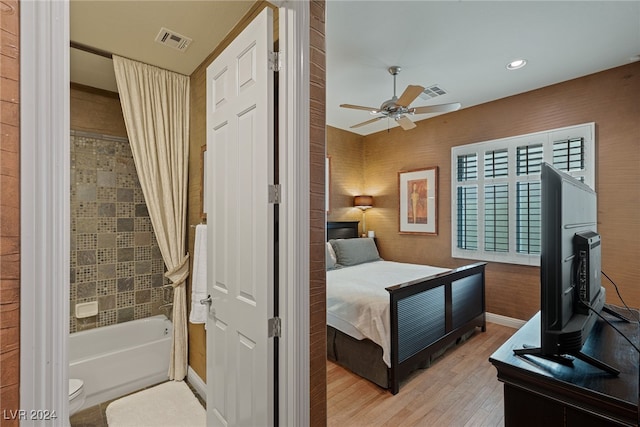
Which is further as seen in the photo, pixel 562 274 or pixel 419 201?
pixel 419 201

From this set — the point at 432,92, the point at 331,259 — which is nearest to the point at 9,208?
the point at 331,259

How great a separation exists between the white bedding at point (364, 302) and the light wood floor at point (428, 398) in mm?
311

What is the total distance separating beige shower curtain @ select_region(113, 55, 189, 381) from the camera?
7.86 ft

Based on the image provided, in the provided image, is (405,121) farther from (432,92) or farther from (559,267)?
(559,267)

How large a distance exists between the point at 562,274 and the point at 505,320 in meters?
3.30

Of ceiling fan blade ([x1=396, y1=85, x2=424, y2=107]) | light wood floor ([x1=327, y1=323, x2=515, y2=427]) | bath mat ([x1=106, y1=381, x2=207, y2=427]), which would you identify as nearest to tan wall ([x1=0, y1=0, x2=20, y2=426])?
bath mat ([x1=106, y1=381, x2=207, y2=427])

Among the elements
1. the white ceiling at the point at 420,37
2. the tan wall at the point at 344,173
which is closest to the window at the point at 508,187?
Result: the white ceiling at the point at 420,37

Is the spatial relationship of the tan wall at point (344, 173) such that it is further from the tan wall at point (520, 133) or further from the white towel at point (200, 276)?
the white towel at point (200, 276)

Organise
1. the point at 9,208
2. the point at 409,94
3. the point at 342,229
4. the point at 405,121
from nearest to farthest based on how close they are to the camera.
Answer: the point at 9,208 < the point at 409,94 < the point at 405,121 < the point at 342,229

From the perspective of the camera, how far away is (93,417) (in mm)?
2189

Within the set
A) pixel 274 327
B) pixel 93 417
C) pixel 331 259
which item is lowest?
pixel 93 417

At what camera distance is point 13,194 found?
64 centimetres

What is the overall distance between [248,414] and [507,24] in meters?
3.14

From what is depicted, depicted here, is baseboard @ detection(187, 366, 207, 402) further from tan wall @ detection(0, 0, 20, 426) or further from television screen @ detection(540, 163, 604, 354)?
television screen @ detection(540, 163, 604, 354)
